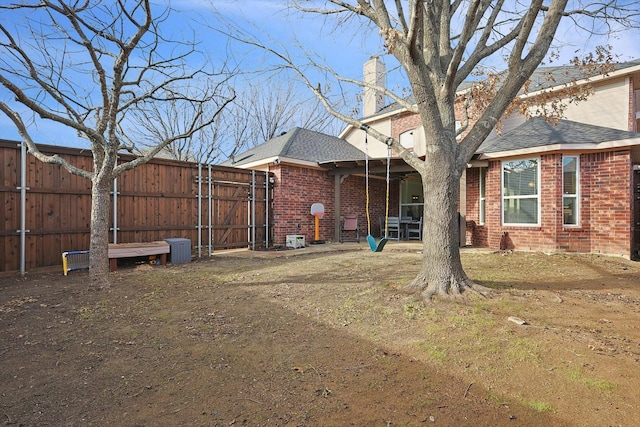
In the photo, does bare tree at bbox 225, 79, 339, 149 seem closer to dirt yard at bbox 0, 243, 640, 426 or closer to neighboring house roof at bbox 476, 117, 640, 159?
neighboring house roof at bbox 476, 117, 640, 159

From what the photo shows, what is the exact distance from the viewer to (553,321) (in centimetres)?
372

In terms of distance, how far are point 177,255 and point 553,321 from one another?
743 centimetres

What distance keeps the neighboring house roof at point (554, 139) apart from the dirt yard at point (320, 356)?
4462mm

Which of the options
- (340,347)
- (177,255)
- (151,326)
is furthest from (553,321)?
(177,255)

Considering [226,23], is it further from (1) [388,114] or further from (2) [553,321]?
(1) [388,114]

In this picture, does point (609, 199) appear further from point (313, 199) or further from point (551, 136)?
point (313, 199)

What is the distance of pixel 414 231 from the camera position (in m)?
13.3

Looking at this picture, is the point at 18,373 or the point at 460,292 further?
the point at 460,292

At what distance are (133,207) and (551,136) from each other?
10.8 metres

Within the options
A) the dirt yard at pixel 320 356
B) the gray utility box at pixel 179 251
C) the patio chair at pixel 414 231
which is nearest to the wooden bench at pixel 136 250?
the gray utility box at pixel 179 251

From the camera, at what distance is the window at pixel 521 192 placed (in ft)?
30.8

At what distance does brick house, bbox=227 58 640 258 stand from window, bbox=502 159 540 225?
1.0 inches

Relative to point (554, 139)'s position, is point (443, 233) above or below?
below

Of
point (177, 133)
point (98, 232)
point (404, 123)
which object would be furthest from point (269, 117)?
point (98, 232)
